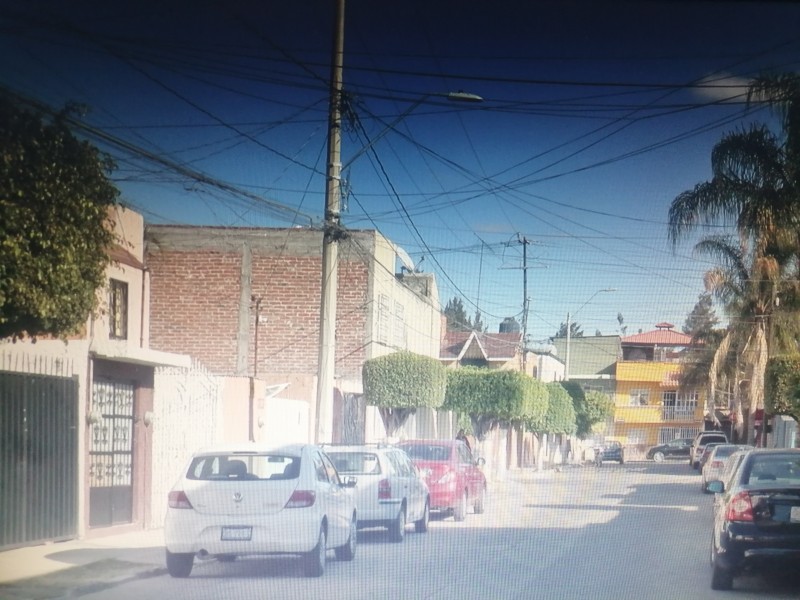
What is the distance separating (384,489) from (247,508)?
14.0ft

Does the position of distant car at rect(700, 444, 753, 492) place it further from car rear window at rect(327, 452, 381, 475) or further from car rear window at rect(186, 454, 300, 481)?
car rear window at rect(186, 454, 300, 481)

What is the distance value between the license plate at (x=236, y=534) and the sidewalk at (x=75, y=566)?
1.13 m

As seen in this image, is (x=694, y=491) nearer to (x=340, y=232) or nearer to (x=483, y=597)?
(x=340, y=232)

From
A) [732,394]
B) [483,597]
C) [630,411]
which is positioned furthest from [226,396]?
[732,394]

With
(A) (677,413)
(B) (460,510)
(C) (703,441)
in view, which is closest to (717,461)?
(B) (460,510)

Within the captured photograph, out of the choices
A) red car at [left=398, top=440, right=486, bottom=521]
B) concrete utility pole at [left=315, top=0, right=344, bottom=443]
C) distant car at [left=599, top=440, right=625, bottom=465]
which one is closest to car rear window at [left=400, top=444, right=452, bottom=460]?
red car at [left=398, top=440, right=486, bottom=521]

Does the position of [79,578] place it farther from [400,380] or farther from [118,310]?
[400,380]

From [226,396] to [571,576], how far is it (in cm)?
800

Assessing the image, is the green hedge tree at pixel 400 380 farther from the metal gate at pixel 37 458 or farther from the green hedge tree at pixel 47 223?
the green hedge tree at pixel 47 223

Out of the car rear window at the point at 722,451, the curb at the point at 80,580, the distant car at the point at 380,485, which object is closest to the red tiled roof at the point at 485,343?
the car rear window at the point at 722,451

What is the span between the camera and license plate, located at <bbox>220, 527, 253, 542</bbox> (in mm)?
11898

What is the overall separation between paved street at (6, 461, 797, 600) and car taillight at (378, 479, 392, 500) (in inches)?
27.2

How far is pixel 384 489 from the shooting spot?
16031 mm

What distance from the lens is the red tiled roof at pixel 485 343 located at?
2607 cm
